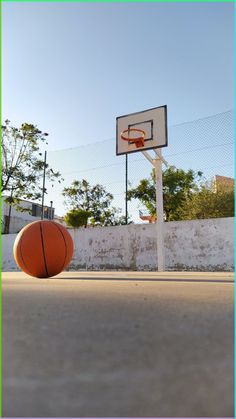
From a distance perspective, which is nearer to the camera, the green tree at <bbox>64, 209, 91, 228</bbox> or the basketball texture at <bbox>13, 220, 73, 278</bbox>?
the basketball texture at <bbox>13, 220, 73, 278</bbox>

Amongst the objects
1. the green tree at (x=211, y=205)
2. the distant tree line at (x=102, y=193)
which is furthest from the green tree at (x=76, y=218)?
the green tree at (x=211, y=205)

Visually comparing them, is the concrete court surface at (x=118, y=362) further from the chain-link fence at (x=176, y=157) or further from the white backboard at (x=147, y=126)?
the chain-link fence at (x=176, y=157)

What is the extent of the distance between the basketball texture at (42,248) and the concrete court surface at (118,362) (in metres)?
3.74

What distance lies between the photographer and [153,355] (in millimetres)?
1871

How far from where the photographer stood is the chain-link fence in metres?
11.6

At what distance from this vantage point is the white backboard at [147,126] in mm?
11336

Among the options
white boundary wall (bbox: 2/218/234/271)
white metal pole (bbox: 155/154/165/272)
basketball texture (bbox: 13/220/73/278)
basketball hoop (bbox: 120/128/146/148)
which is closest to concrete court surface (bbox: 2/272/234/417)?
basketball texture (bbox: 13/220/73/278)

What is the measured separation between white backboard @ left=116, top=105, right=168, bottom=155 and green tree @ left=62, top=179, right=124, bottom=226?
27.8ft

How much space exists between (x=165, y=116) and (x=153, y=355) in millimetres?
10099

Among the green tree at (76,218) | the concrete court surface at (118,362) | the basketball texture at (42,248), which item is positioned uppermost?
the green tree at (76,218)

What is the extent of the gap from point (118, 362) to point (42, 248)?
510cm

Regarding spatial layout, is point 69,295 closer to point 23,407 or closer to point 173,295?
point 173,295

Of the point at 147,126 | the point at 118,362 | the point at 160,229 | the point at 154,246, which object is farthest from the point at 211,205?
the point at 118,362

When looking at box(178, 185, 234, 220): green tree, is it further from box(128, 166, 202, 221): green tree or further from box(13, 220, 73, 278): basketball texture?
box(13, 220, 73, 278): basketball texture
